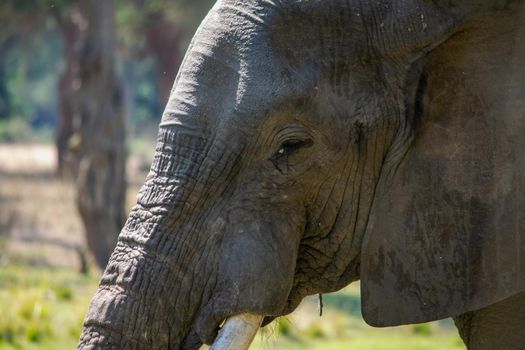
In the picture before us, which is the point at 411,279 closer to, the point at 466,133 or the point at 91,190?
the point at 466,133

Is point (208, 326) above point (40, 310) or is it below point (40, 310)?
above

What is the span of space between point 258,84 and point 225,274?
0.53 m

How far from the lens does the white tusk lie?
11.5 feet

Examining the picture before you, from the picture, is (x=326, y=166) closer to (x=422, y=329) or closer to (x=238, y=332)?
(x=238, y=332)

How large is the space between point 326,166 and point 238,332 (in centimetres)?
54

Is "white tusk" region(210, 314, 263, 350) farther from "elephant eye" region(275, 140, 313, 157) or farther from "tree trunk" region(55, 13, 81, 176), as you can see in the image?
"tree trunk" region(55, 13, 81, 176)

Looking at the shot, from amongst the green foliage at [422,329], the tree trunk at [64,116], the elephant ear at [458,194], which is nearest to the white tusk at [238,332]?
the elephant ear at [458,194]

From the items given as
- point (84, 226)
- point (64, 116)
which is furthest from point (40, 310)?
point (64, 116)

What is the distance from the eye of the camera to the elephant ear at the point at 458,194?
3582 millimetres

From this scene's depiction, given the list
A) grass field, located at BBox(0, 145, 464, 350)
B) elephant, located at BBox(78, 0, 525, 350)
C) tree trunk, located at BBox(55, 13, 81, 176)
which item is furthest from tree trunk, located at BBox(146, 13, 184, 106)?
elephant, located at BBox(78, 0, 525, 350)

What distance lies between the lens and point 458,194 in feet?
12.0

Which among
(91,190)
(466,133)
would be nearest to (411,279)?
(466,133)

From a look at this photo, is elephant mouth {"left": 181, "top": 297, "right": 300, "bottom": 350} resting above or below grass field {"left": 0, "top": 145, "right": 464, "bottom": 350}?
above

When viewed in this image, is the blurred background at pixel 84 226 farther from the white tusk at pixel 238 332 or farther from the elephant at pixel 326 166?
the elephant at pixel 326 166
